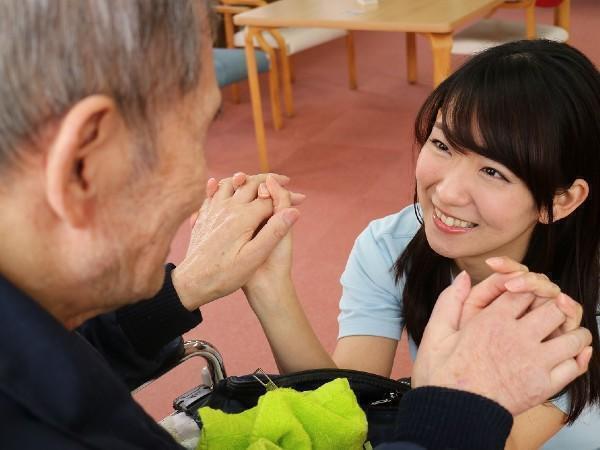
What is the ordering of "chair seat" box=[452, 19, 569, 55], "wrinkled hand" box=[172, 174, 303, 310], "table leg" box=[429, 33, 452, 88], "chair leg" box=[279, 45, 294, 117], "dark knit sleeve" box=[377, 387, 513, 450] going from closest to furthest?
"dark knit sleeve" box=[377, 387, 513, 450] < "wrinkled hand" box=[172, 174, 303, 310] < "table leg" box=[429, 33, 452, 88] < "chair seat" box=[452, 19, 569, 55] < "chair leg" box=[279, 45, 294, 117]

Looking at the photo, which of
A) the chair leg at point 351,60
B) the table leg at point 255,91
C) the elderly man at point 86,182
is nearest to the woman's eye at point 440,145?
the elderly man at point 86,182

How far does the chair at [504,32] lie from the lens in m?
3.43

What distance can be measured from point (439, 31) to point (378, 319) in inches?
64.6

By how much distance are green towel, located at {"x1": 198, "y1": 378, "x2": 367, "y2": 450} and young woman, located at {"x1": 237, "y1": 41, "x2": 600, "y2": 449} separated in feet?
1.03

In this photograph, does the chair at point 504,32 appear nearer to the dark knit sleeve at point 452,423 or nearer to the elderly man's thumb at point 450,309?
the elderly man's thumb at point 450,309

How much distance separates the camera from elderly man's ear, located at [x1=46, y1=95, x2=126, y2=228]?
581mm

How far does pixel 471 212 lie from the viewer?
1.35m

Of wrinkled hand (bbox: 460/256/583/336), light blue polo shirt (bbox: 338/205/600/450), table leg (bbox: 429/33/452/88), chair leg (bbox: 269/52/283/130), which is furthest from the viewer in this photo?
chair leg (bbox: 269/52/283/130)

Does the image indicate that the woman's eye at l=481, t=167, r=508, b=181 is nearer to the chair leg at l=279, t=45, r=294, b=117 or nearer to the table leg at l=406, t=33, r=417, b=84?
the chair leg at l=279, t=45, r=294, b=117

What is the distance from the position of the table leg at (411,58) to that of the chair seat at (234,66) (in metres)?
1.27

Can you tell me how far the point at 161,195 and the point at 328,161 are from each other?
313cm

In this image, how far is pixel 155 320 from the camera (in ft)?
3.76

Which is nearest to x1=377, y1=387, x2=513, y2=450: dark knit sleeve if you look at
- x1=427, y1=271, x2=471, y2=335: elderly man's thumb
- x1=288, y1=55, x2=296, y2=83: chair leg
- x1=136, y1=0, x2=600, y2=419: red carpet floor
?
x1=427, y1=271, x2=471, y2=335: elderly man's thumb

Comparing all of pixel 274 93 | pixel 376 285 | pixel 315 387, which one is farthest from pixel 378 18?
pixel 315 387
